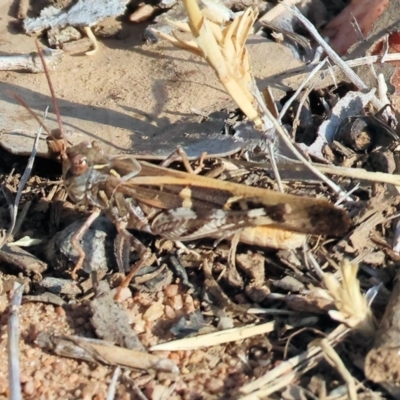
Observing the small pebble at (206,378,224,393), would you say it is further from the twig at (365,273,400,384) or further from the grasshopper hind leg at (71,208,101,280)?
the grasshopper hind leg at (71,208,101,280)

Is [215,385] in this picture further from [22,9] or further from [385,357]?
[22,9]

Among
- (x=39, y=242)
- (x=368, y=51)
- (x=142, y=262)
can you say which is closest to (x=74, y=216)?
(x=39, y=242)

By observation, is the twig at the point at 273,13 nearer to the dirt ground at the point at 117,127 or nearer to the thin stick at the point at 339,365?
the dirt ground at the point at 117,127

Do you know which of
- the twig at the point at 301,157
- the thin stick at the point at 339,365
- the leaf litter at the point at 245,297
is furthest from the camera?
the twig at the point at 301,157

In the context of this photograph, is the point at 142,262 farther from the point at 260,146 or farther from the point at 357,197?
the point at 357,197

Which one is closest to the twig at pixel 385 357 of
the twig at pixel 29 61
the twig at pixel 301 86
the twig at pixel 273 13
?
the twig at pixel 301 86

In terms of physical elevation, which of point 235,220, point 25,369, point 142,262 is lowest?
point 25,369

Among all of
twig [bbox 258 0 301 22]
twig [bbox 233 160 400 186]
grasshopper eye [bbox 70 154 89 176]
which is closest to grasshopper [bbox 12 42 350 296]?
grasshopper eye [bbox 70 154 89 176]
